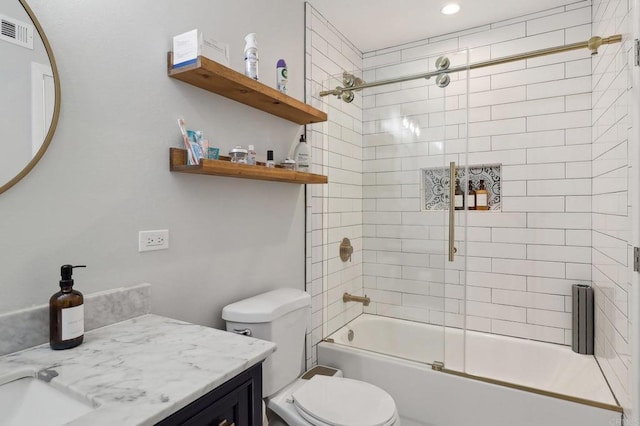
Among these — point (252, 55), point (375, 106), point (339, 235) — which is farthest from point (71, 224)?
point (375, 106)

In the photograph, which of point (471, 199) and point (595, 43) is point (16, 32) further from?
point (471, 199)

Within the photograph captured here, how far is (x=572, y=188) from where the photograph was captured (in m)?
2.42

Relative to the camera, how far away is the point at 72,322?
40.0 inches

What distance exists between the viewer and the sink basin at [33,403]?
82 cm

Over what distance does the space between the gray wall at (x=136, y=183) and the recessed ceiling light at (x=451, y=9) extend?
1.25 metres

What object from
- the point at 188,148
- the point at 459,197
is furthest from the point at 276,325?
the point at 459,197

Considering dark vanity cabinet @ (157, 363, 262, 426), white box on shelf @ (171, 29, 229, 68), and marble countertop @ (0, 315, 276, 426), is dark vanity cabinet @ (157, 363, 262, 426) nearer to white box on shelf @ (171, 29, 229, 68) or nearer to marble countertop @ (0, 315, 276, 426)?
marble countertop @ (0, 315, 276, 426)

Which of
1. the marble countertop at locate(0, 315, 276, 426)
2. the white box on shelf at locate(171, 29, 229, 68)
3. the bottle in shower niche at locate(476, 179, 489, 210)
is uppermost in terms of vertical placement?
the white box on shelf at locate(171, 29, 229, 68)

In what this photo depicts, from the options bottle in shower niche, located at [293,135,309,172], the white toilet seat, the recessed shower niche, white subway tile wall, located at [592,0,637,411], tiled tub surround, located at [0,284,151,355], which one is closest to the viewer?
tiled tub surround, located at [0,284,151,355]

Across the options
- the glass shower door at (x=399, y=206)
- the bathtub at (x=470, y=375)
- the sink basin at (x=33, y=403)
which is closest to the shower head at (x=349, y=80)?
the glass shower door at (x=399, y=206)

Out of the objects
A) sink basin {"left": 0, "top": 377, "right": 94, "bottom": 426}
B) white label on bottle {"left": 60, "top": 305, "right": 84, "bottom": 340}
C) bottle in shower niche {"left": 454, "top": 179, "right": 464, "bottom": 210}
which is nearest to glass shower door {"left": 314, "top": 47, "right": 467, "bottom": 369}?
bottle in shower niche {"left": 454, "top": 179, "right": 464, "bottom": 210}

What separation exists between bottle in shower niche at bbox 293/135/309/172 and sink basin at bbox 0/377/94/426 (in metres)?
1.52

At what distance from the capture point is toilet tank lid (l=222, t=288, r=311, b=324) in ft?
5.21

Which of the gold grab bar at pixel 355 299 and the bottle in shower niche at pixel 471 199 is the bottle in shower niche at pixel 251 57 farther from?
the bottle in shower niche at pixel 471 199
